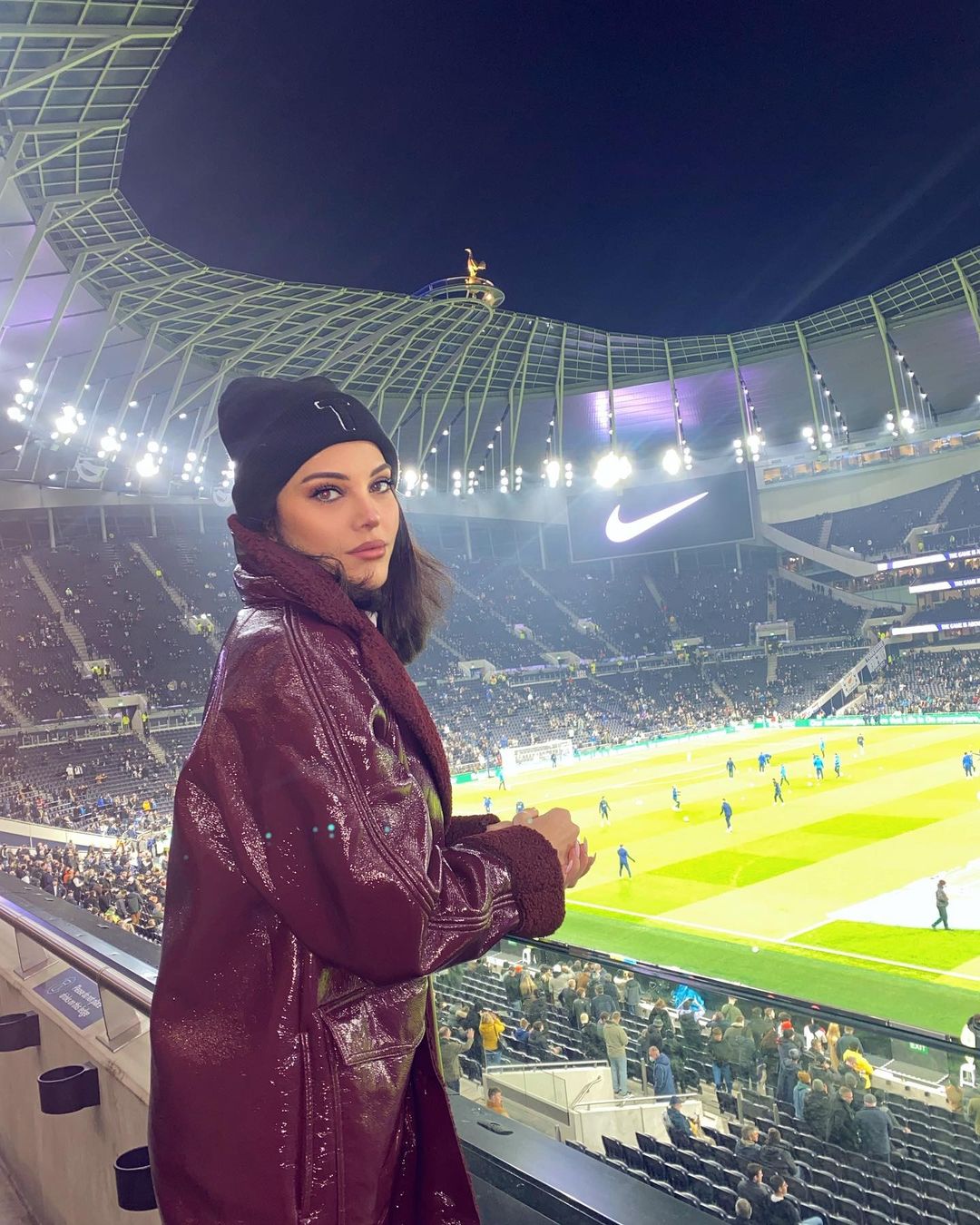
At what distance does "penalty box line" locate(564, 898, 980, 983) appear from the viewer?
13.2 m

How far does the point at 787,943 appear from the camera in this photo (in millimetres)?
15023

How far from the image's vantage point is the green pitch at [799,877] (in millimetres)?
13508

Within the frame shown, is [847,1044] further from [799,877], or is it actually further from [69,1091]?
[799,877]

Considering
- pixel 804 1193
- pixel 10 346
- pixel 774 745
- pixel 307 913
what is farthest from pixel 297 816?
pixel 774 745

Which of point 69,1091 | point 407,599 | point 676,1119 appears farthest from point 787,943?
point 407,599

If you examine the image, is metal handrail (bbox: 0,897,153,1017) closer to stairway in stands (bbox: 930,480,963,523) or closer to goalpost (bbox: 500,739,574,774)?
goalpost (bbox: 500,739,574,774)

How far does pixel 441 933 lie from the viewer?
1264 mm

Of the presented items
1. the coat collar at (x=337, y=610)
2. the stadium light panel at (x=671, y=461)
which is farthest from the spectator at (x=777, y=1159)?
the stadium light panel at (x=671, y=461)

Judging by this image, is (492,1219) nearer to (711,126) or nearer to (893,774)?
(711,126)

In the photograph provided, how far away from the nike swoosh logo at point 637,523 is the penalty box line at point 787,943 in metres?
35.2

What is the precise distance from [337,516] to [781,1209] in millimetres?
1807

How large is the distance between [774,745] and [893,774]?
9817mm

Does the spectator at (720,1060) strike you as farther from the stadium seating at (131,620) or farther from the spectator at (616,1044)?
the stadium seating at (131,620)

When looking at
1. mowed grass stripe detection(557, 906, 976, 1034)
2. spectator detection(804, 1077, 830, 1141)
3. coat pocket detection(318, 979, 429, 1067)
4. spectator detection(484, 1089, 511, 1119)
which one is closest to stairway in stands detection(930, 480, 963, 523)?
mowed grass stripe detection(557, 906, 976, 1034)
